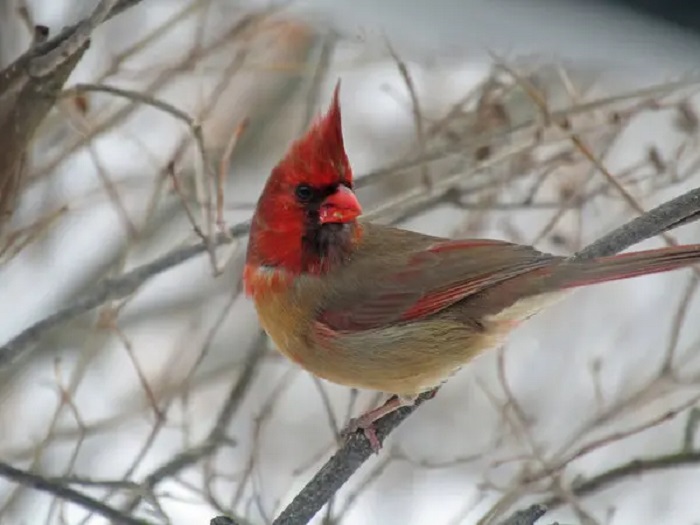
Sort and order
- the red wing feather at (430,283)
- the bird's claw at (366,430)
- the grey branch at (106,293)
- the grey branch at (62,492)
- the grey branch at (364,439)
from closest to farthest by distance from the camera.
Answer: the grey branch at (62,492)
the grey branch at (364,439)
the grey branch at (106,293)
the bird's claw at (366,430)
the red wing feather at (430,283)

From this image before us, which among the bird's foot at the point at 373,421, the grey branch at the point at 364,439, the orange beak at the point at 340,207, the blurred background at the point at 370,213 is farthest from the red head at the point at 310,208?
the grey branch at the point at 364,439

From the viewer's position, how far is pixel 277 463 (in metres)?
5.97

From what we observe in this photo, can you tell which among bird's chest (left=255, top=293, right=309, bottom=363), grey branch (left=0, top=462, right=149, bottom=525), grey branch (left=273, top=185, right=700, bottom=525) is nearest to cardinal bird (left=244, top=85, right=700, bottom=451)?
bird's chest (left=255, top=293, right=309, bottom=363)

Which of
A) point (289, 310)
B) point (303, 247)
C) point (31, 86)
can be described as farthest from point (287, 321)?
point (31, 86)

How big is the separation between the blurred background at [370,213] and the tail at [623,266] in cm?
45

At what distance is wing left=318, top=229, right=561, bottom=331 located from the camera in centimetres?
322

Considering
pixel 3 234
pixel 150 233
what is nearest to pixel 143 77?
pixel 150 233

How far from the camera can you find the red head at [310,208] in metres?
3.00

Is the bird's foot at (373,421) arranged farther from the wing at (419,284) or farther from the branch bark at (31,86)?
the branch bark at (31,86)

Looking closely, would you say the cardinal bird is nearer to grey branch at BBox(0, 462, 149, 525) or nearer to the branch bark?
the branch bark

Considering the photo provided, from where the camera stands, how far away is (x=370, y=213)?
3400 millimetres

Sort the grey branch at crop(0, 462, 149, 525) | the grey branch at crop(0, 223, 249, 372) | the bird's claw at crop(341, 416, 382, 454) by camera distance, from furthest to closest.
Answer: the bird's claw at crop(341, 416, 382, 454), the grey branch at crop(0, 223, 249, 372), the grey branch at crop(0, 462, 149, 525)

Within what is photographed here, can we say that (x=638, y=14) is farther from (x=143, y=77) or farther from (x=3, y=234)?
(x=143, y=77)

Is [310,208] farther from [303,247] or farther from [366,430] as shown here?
[366,430]
